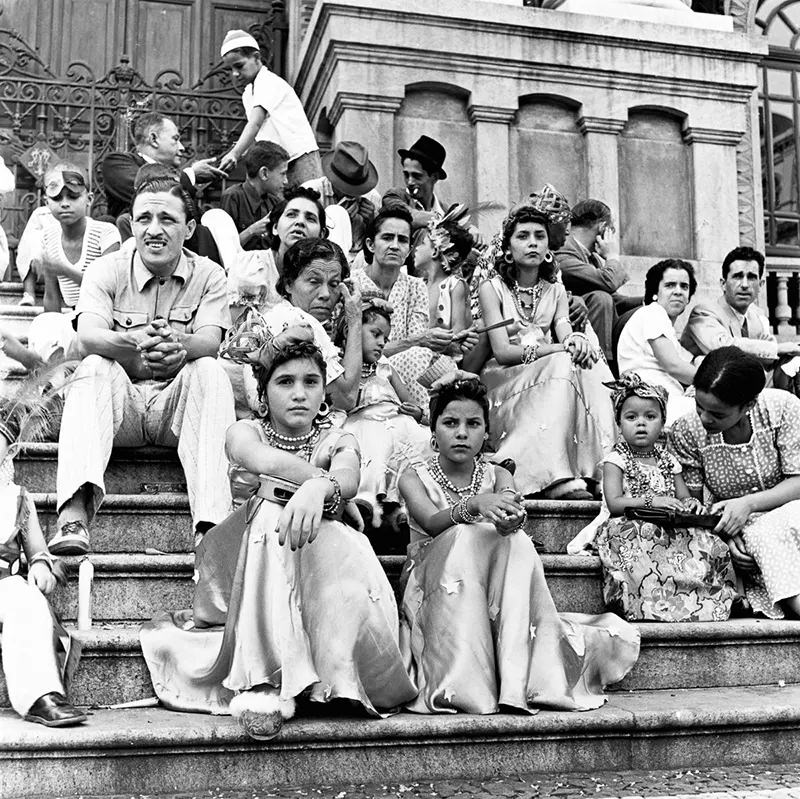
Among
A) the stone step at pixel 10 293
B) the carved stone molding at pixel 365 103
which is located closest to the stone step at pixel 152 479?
the stone step at pixel 10 293

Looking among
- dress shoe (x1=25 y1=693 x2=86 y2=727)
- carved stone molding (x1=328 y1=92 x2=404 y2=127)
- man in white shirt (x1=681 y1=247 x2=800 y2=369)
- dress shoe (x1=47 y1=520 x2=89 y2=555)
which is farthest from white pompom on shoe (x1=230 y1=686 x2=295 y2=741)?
carved stone molding (x1=328 y1=92 x2=404 y2=127)

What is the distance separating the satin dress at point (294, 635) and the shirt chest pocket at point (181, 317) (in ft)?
4.74

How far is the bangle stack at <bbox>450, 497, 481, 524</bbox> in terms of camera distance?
3631 mm

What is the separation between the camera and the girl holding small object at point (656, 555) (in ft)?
Answer: 13.6

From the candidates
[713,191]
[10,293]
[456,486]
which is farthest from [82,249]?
[713,191]

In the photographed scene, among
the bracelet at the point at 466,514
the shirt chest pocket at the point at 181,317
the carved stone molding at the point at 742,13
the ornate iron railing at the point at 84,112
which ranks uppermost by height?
the carved stone molding at the point at 742,13

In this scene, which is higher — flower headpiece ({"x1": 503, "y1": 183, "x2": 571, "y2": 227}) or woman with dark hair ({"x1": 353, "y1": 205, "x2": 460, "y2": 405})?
A: flower headpiece ({"x1": 503, "y1": 183, "x2": 571, "y2": 227})

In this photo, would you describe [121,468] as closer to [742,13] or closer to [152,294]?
[152,294]

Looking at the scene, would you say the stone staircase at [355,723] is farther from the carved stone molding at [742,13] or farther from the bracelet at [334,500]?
the carved stone molding at [742,13]

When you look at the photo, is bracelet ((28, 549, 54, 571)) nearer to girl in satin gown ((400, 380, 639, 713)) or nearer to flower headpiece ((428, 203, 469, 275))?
girl in satin gown ((400, 380, 639, 713))

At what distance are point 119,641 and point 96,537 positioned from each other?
0.97m

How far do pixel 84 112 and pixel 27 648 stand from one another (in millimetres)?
7920

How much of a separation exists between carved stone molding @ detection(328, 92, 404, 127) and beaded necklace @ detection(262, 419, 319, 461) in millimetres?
5149

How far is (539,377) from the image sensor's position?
520 cm
